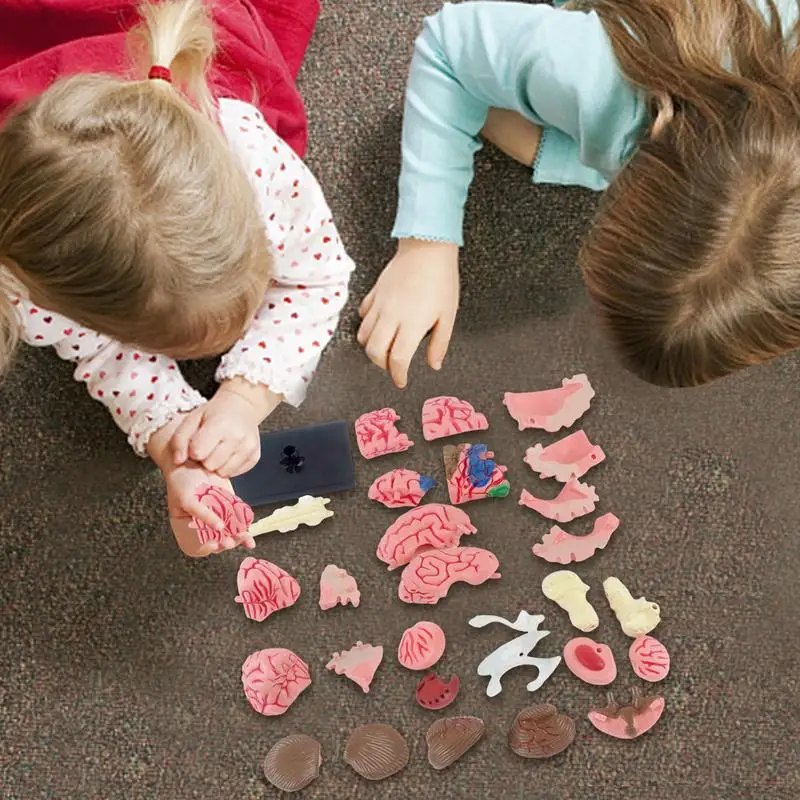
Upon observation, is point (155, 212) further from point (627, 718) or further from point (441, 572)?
point (627, 718)

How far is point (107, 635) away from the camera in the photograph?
78cm

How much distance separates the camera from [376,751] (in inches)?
29.9

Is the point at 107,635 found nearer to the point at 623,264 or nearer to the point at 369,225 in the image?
the point at 369,225

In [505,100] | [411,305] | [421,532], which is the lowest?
[421,532]

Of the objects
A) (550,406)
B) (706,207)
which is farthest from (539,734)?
(706,207)

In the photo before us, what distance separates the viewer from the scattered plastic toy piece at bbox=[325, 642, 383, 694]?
766 mm

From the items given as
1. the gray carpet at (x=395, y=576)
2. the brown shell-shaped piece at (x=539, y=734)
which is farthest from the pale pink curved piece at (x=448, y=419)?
the brown shell-shaped piece at (x=539, y=734)

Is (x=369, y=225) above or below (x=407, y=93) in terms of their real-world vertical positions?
below

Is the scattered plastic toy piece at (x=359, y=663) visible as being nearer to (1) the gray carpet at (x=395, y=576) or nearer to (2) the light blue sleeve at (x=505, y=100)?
(1) the gray carpet at (x=395, y=576)

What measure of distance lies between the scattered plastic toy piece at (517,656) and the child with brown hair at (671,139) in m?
0.28

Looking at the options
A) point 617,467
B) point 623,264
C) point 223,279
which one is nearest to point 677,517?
point 617,467

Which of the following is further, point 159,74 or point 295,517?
point 295,517

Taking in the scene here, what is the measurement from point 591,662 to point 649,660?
48mm

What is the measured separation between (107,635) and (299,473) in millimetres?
211
